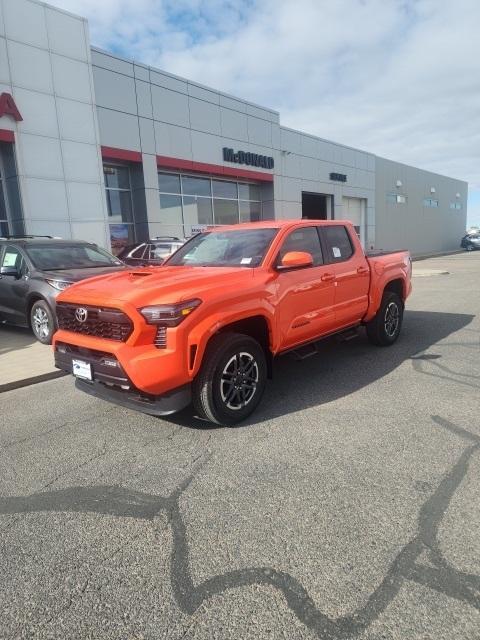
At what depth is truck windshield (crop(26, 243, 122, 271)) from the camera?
8133mm

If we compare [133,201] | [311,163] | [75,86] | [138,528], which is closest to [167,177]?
[133,201]

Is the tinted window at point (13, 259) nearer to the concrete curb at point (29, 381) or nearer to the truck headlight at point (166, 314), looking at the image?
the concrete curb at point (29, 381)

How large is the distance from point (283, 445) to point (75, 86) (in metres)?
15.5

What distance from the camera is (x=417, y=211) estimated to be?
4112cm

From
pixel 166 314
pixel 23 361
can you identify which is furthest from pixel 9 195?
pixel 166 314

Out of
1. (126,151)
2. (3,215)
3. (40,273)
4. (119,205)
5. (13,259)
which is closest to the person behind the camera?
(40,273)

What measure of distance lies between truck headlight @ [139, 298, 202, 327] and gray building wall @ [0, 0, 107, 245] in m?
12.1

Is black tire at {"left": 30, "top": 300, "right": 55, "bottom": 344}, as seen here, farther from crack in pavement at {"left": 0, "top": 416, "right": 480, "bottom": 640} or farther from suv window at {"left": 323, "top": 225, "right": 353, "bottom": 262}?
crack in pavement at {"left": 0, "top": 416, "right": 480, "bottom": 640}

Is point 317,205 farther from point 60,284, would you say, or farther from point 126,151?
point 60,284

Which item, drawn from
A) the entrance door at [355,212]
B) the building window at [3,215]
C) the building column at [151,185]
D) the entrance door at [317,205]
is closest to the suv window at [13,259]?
the building window at [3,215]

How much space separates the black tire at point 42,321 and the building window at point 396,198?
34.1m

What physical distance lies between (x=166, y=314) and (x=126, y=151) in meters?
16.1

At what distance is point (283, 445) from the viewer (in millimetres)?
3713

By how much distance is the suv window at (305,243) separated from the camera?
4.95m
